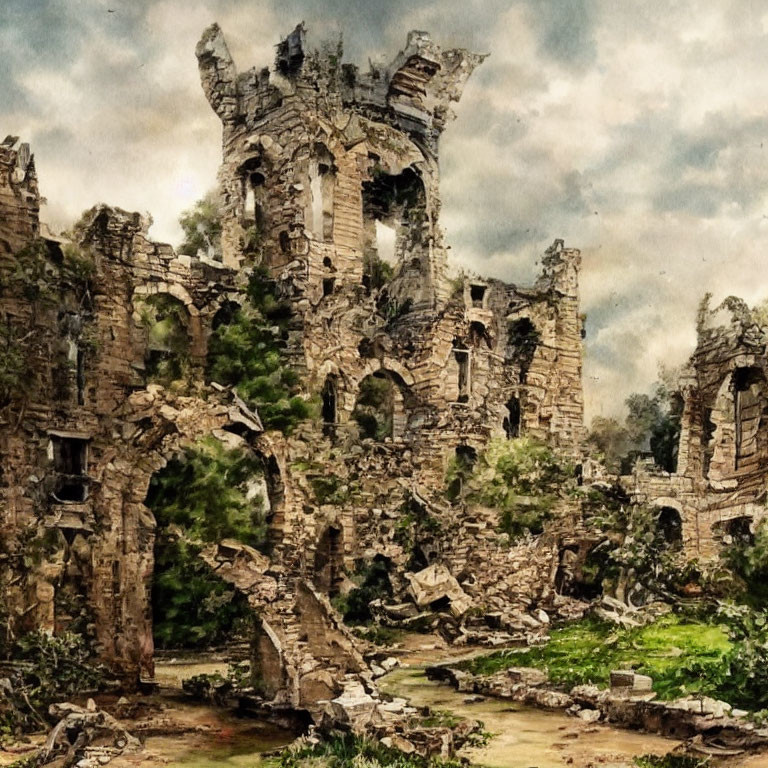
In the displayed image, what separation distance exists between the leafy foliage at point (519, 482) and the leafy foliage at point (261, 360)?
586 cm

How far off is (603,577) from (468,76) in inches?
776

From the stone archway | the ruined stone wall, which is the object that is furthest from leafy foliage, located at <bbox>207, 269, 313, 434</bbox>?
the ruined stone wall

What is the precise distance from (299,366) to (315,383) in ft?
2.11

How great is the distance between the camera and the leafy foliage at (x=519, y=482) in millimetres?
25859

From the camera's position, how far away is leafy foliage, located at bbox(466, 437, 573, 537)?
25.9 m

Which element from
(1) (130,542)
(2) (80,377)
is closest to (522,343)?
(2) (80,377)

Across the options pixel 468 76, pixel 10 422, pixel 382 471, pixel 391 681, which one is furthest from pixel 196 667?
pixel 468 76

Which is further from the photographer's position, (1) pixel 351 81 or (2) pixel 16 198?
(1) pixel 351 81

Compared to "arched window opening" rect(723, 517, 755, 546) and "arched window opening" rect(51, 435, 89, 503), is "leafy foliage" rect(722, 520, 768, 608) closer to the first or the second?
"arched window opening" rect(723, 517, 755, 546)

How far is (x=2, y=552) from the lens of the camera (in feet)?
52.1

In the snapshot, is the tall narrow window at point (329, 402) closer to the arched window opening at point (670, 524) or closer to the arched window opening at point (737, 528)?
the arched window opening at point (670, 524)

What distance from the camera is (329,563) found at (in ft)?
80.5

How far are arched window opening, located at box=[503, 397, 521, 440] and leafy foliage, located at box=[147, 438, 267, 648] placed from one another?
1481 centimetres

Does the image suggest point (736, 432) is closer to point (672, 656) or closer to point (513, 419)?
point (513, 419)
